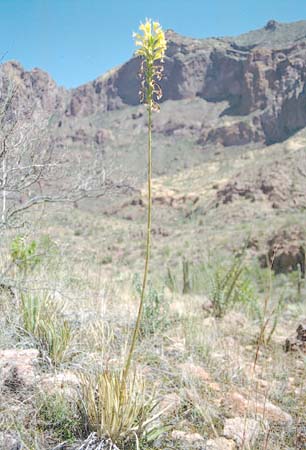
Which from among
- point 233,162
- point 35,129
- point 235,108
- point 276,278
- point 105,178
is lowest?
point 276,278

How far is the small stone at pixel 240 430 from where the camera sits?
2.15 metres

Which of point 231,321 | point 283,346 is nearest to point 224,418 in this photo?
point 283,346

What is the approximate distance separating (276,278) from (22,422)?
1282 cm

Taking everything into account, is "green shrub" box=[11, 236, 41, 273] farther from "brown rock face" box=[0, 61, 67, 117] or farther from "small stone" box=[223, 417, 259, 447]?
"small stone" box=[223, 417, 259, 447]

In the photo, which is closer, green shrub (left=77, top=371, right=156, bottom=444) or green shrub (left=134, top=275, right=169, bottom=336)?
green shrub (left=77, top=371, right=156, bottom=444)

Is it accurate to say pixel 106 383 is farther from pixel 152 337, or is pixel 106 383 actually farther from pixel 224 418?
pixel 152 337

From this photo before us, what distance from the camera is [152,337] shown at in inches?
145

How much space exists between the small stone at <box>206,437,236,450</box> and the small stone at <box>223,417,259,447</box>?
0.11 feet

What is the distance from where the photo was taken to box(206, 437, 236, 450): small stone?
2.12 metres

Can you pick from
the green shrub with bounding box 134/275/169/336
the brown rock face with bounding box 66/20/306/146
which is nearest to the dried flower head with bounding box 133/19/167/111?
the green shrub with bounding box 134/275/169/336

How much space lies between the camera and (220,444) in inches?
84.7

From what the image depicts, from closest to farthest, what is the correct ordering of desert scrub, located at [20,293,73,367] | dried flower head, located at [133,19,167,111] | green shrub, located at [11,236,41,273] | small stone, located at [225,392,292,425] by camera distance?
dried flower head, located at [133,19,167,111] < small stone, located at [225,392,292,425] < desert scrub, located at [20,293,73,367] < green shrub, located at [11,236,41,273]

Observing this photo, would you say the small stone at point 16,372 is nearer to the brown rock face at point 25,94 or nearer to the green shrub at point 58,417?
the green shrub at point 58,417

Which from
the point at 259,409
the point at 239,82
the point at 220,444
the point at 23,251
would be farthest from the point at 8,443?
the point at 239,82
